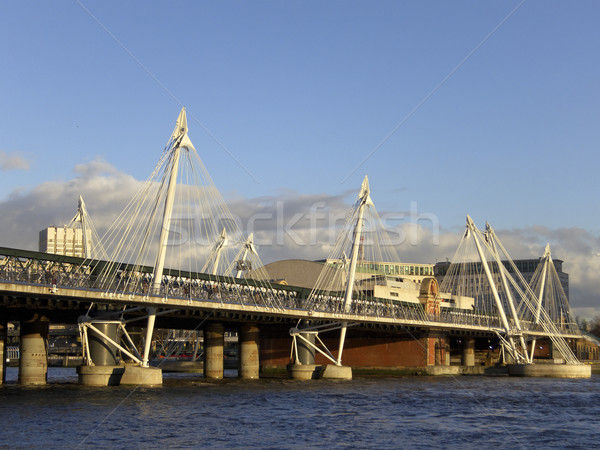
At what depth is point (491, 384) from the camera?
92812 millimetres

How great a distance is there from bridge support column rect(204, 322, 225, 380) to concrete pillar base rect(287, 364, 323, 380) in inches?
462

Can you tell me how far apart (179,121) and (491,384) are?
5191cm

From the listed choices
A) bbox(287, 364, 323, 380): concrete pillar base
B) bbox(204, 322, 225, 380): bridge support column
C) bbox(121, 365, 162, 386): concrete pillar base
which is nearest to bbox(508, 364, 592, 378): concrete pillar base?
bbox(287, 364, 323, 380): concrete pillar base

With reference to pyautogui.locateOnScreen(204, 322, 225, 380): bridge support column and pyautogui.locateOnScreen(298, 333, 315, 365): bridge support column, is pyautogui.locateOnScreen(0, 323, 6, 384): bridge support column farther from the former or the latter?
pyautogui.locateOnScreen(298, 333, 315, 365): bridge support column

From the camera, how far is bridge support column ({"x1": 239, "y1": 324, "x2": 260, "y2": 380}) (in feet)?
343

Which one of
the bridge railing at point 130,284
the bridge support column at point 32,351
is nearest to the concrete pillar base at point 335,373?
the bridge railing at point 130,284

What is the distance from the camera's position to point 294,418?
5253 cm

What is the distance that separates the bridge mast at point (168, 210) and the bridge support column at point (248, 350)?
35920mm

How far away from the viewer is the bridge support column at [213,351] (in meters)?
101

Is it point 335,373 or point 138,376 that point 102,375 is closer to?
point 138,376

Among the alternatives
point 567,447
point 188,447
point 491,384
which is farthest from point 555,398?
point 188,447

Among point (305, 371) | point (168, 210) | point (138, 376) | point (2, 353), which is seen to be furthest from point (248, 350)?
point (168, 210)

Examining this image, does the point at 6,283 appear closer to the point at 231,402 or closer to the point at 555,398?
the point at 231,402

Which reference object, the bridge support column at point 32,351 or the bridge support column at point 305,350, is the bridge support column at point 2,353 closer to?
the bridge support column at point 32,351
